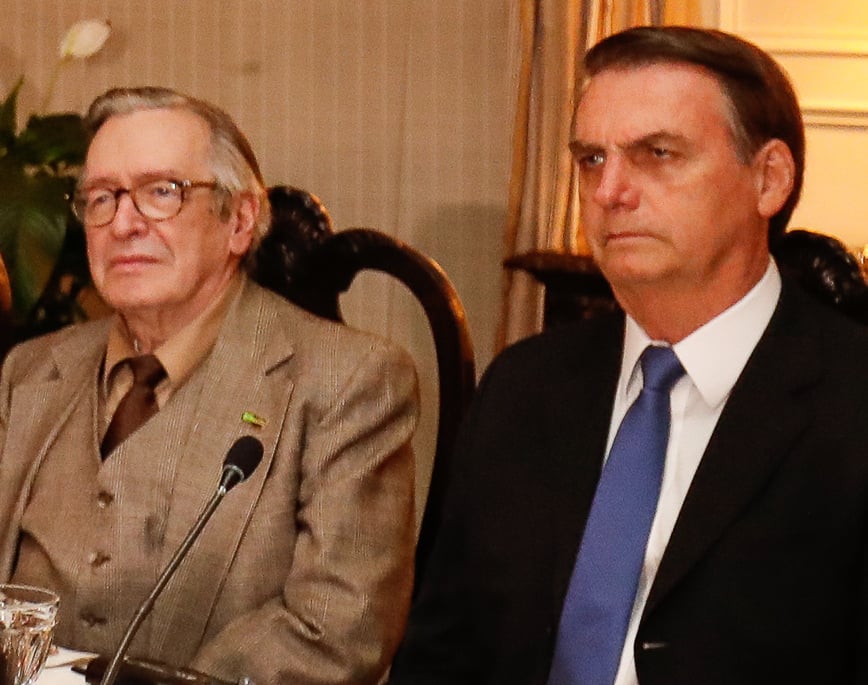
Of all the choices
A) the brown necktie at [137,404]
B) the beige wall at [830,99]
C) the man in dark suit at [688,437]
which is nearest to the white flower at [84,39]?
the brown necktie at [137,404]

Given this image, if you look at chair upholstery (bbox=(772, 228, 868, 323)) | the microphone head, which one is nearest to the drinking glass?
the microphone head

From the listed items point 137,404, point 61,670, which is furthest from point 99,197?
point 61,670

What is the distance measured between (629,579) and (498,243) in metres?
2.13

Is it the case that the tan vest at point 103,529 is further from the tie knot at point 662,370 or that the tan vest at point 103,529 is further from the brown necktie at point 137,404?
the tie knot at point 662,370

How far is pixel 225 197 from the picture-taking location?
7.32 feet

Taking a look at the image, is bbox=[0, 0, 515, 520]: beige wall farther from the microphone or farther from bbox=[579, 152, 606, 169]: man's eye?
the microphone

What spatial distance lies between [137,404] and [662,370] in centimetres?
92

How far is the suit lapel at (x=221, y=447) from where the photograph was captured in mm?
1991

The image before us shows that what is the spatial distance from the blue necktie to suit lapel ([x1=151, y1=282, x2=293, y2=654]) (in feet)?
1.95

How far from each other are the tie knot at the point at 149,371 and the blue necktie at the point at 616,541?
0.85 meters

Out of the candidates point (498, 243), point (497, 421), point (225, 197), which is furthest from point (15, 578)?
point (498, 243)

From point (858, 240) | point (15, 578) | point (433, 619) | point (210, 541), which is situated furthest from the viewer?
point (858, 240)

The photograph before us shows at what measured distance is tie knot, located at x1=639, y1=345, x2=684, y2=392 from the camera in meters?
1.59

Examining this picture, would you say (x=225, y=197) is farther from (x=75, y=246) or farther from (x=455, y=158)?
(x=455, y=158)
